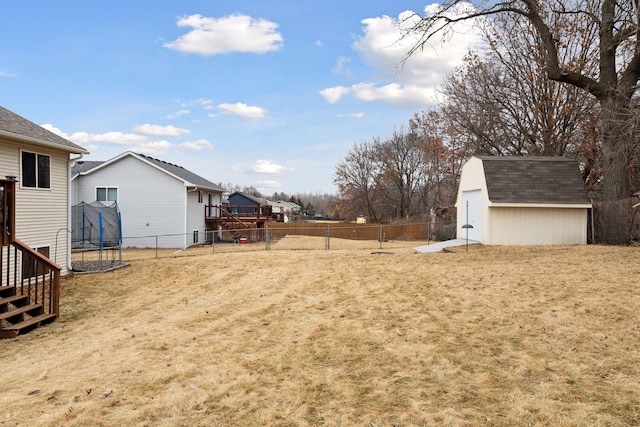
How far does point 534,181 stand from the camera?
55.1 feet

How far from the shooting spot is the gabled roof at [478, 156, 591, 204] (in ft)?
53.4

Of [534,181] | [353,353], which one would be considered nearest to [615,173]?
[534,181]

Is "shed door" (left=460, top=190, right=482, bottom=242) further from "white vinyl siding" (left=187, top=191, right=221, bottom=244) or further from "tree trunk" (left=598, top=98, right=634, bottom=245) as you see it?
"white vinyl siding" (left=187, top=191, right=221, bottom=244)

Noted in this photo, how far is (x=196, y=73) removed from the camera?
20.9 metres

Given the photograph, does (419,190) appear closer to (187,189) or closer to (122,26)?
(187,189)

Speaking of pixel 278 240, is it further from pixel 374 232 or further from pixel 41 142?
pixel 41 142

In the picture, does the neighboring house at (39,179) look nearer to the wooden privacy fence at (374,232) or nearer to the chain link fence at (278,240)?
the chain link fence at (278,240)

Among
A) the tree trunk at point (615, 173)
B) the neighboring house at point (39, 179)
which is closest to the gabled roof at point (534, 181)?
the tree trunk at point (615, 173)


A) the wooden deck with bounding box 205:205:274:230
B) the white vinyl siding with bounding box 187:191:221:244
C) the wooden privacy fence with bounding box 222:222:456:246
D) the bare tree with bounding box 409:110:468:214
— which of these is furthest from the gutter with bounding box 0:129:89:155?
the bare tree with bounding box 409:110:468:214

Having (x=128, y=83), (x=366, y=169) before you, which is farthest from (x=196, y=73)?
(x=366, y=169)

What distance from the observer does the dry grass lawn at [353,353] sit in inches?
158

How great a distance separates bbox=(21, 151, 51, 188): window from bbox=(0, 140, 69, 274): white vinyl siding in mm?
124

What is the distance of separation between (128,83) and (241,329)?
17.6 meters

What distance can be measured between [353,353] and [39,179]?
11879 mm
